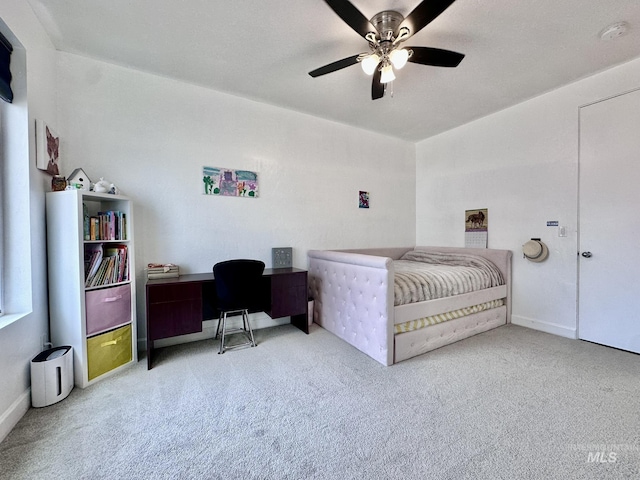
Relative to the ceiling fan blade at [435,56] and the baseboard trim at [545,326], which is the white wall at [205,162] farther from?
the baseboard trim at [545,326]

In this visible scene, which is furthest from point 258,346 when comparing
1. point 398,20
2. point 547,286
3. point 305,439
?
point 547,286

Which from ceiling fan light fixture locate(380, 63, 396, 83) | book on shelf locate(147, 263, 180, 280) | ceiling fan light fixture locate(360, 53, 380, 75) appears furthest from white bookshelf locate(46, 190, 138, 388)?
ceiling fan light fixture locate(380, 63, 396, 83)

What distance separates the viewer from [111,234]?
2072 mm

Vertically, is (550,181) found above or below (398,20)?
below

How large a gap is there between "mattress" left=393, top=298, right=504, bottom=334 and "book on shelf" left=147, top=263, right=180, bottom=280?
208 cm

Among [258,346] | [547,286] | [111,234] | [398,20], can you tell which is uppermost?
[398,20]

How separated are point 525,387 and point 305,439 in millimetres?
1572

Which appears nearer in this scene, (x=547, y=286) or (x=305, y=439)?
(x=305, y=439)

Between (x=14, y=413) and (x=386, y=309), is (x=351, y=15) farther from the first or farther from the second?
(x=14, y=413)

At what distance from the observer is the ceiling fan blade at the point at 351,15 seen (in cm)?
144

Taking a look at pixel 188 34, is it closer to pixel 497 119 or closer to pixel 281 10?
pixel 281 10

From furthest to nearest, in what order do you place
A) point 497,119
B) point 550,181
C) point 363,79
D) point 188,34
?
point 497,119 < point 550,181 < point 363,79 < point 188,34

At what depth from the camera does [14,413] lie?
1.49 m

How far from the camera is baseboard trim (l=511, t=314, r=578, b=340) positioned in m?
2.69
